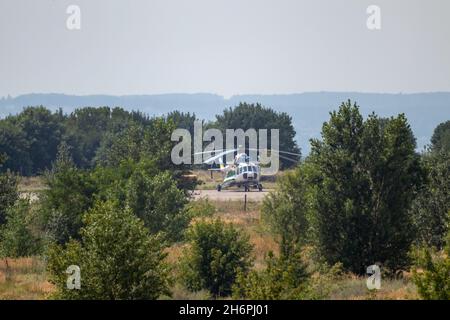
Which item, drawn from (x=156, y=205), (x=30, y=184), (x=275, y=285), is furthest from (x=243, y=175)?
(x=275, y=285)

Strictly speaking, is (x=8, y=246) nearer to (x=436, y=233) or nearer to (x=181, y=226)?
(x=181, y=226)

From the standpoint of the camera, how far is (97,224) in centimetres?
2688

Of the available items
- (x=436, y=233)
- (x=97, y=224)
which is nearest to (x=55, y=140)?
(x=436, y=233)

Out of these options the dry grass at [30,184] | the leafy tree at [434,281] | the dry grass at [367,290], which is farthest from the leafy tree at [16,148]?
the leafy tree at [434,281]

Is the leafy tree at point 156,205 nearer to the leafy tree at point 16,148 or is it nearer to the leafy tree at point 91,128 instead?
the leafy tree at point 16,148

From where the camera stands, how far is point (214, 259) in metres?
33.3

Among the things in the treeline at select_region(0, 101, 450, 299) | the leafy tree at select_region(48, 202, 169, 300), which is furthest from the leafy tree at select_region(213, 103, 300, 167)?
the leafy tree at select_region(48, 202, 169, 300)

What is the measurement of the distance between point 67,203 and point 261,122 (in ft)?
353

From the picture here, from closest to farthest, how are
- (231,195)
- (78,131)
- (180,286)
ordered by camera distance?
1. (180,286)
2. (231,195)
3. (78,131)

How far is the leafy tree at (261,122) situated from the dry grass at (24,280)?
9791cm

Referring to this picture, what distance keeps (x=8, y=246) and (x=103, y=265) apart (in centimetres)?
2094

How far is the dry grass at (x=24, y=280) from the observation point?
32.5 meters

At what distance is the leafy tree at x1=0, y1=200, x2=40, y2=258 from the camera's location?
45.6m

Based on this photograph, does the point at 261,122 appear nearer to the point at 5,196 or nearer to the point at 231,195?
the point at 231,195
